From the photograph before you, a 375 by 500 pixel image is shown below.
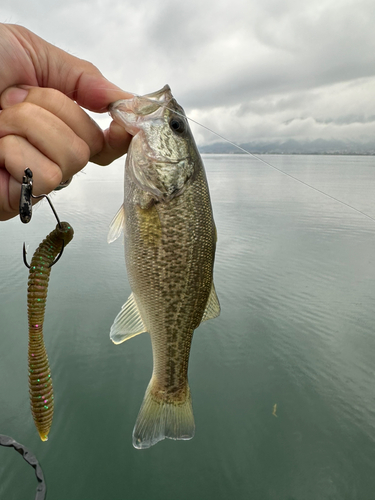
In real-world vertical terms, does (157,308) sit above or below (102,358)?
above

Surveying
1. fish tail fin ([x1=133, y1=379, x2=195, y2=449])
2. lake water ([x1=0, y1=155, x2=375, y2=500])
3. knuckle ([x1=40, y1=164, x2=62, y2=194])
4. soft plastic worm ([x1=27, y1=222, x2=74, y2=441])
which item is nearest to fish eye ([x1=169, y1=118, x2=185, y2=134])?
knuckle ([x1=40, y1=164, x2=62, y2=194])

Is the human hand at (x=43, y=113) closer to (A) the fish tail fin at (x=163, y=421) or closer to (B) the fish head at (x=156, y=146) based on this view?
(B) the fish head at (x=156, y=146)

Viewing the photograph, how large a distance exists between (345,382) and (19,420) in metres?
5.64

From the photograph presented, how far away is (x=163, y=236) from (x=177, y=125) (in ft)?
2.38

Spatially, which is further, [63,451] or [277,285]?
[277,285]

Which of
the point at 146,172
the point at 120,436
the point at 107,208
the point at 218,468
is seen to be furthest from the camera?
the point at 107,208

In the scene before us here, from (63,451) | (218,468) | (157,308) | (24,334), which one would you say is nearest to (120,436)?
(63,451)

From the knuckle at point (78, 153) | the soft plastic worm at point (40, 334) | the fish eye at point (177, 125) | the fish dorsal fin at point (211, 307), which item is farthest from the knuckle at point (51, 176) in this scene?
the fish dorsal fin at point (211, 307)

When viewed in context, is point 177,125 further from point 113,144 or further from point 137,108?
point 113,144

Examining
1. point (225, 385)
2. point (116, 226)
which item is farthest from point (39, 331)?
point (225, 385)

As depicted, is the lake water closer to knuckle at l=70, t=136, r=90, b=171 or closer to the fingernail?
knuckle at l=70, t=136, r=90, b=171

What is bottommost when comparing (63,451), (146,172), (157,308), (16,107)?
(63,451)

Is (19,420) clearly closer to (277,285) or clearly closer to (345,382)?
(345,382)

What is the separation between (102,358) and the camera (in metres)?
6.07
